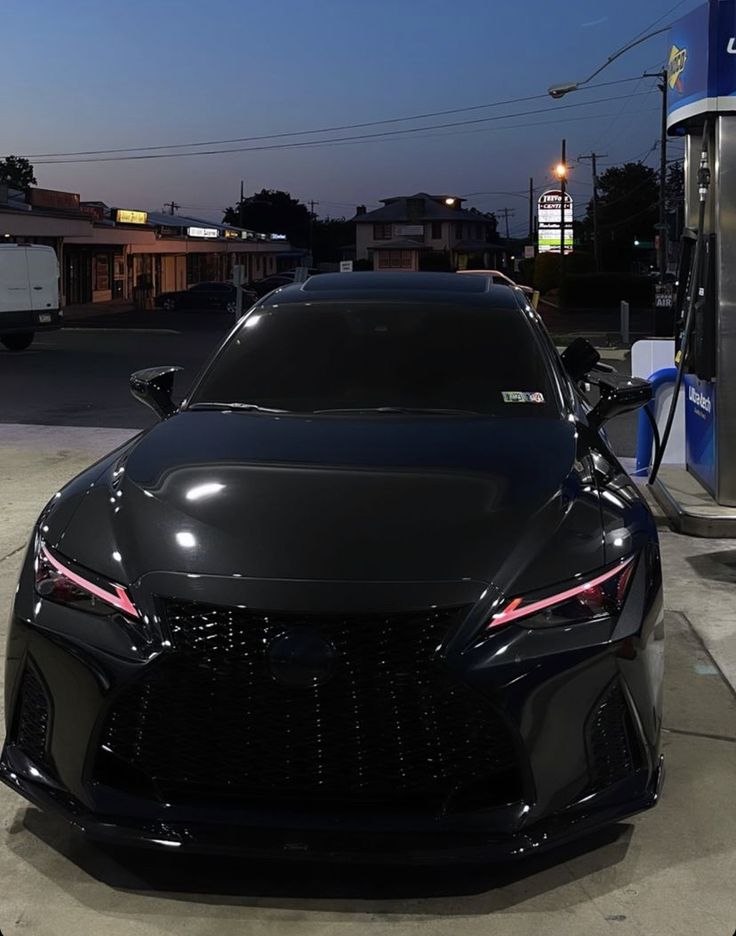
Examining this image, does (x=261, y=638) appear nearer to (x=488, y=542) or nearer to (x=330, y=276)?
(x=488, y=542)

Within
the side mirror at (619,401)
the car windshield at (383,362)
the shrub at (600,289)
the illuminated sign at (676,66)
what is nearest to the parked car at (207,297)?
the shrub at (600,289)

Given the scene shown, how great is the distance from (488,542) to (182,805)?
1021 millimetres

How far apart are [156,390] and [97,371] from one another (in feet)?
57.6

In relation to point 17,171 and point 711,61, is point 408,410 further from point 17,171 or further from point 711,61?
point 17,171

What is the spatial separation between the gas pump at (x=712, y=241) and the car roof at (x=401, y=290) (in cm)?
324

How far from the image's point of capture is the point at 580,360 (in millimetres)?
5512

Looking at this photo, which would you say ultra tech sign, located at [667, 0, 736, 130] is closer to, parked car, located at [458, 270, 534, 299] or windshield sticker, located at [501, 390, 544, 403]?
parked car, located at [458, 270, 534, 299]

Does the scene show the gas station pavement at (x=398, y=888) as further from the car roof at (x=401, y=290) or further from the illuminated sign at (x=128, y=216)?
the illuminated sign at (x=128, y=216)

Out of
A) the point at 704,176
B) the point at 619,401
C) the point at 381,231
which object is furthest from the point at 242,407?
the point at 381,231

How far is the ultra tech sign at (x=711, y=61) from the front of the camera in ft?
27.0

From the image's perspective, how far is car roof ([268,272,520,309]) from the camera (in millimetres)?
5280

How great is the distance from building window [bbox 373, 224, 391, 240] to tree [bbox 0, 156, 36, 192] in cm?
3641

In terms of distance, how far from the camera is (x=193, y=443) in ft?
13.4

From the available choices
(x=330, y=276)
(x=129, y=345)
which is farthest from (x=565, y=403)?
(x=129, y=345)
